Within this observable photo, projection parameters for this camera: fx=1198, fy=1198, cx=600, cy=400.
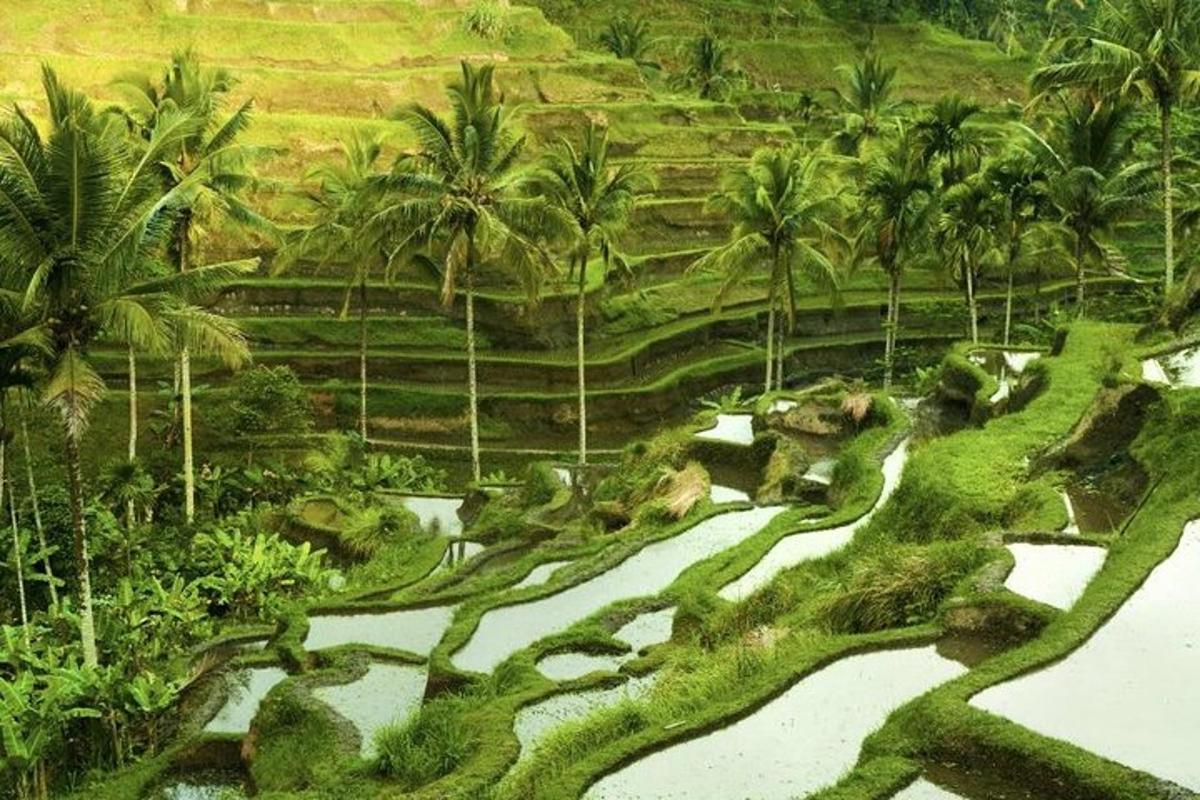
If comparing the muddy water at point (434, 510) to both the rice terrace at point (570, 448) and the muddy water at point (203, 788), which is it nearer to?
the rice terrace at point (570, 448)

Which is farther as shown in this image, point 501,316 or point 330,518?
point 501,316

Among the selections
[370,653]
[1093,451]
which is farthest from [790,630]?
[1093,451]

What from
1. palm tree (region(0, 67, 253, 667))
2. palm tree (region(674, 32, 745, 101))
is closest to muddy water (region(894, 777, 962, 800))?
palm tree (region(0, 67, 253, 667))

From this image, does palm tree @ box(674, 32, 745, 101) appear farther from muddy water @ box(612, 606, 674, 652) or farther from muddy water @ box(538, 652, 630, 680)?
muddy water @ box(538, 652, 630, 680)

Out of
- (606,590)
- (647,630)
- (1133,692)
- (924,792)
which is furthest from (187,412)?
(1133,692)

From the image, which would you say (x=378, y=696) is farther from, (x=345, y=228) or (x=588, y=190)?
(x=345, y=228)

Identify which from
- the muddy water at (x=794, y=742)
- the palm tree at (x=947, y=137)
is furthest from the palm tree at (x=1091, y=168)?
the muddy water at (x=794, y=742)

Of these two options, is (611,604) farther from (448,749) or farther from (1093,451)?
(1093,451)
